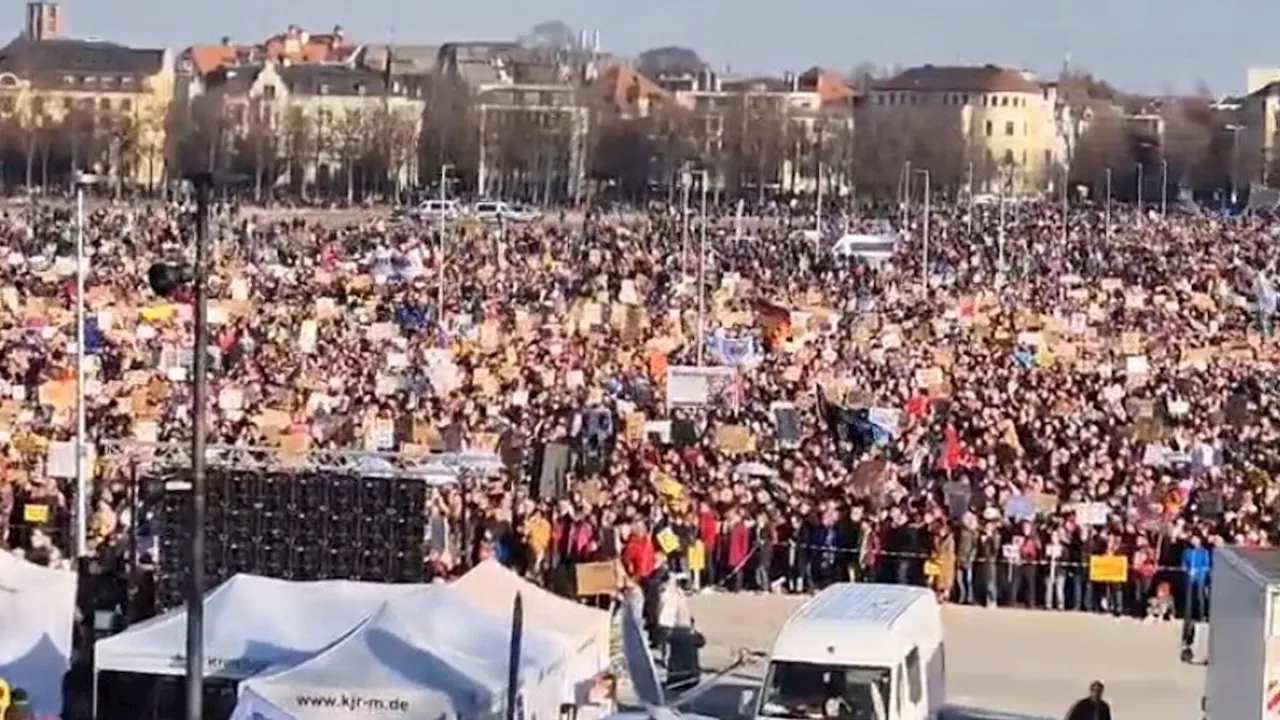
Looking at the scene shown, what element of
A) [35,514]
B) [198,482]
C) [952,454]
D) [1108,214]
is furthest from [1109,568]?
[1108,214]

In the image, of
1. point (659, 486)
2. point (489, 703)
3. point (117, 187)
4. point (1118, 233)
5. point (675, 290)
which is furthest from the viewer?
point (117, 187)

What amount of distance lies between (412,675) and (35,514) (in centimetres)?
737

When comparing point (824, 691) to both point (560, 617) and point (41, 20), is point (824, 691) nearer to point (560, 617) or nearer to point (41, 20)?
point (560, 617)

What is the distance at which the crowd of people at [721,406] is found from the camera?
67.7 feet

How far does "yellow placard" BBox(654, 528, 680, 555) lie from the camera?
2003 centimetres

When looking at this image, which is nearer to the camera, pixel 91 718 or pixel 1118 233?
pixel 91 718

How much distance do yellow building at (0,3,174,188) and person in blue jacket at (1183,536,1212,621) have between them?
231 ft

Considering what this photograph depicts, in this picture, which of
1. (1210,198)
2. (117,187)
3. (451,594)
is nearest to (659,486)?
(451,594)

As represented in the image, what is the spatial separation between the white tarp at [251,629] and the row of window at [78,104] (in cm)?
9506

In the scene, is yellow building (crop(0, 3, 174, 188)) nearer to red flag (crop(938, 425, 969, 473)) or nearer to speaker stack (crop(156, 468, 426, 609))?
red flag (crop(938, 425, 969, 473))

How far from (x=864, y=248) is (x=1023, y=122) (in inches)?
3565

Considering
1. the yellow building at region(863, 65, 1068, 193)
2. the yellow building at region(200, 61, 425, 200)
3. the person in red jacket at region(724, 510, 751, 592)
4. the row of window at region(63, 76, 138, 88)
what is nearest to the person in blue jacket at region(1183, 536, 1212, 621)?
the person in red jacket at region(724, 510, 751, 592)

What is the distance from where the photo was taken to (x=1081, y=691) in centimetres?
1845

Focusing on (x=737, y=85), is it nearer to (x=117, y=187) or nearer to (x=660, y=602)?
(x=117, y=187)
